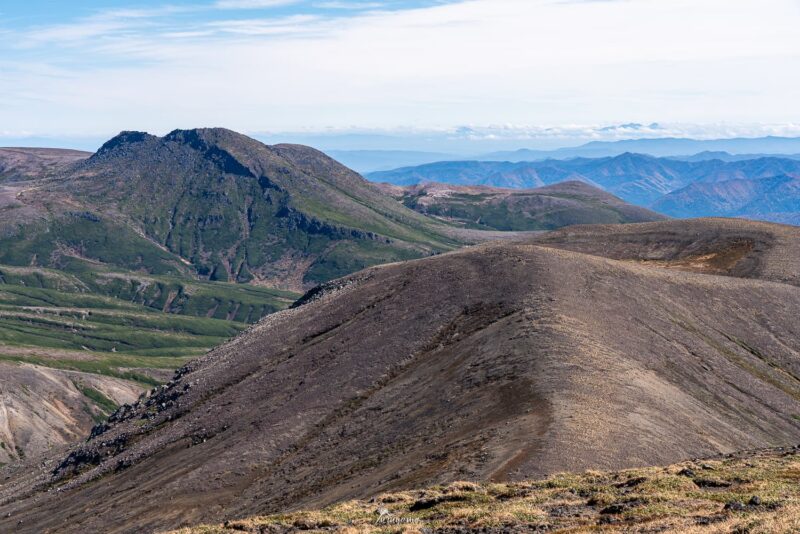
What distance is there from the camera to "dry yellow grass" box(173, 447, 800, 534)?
36469 millimetres

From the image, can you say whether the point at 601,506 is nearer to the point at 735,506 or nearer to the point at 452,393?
the point at 735,506

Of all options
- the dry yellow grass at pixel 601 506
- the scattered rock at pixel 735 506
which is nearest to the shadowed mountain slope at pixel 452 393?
the dry yellow grass at pixel 601 506

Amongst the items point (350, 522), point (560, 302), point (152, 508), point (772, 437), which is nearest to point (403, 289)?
point (560, 302)

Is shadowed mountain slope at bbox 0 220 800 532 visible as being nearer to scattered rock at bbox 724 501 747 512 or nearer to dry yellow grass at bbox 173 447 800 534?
dry yellow grass at bbox 173 447 800 534

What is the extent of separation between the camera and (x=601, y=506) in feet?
140

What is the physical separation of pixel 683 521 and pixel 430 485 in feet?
80.4

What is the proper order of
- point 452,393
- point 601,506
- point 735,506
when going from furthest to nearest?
point 452,393
point 601,506
point 735,506

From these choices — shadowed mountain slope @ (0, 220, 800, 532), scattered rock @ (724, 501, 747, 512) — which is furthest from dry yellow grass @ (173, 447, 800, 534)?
shadowed mountain slope @ (0, 220, 800, 532)

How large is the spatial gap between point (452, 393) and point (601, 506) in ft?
153

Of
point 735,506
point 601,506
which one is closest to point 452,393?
point 601,506

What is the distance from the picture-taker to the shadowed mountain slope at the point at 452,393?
232 feet

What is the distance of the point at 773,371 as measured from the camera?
10662cm

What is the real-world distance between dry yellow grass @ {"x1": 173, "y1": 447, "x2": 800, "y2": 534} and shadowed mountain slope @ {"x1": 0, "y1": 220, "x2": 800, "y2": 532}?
857 centimetres

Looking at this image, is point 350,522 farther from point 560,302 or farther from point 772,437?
point 560,302
